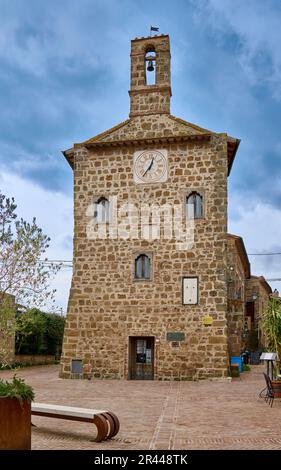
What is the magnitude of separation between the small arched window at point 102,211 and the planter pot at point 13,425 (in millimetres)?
14598

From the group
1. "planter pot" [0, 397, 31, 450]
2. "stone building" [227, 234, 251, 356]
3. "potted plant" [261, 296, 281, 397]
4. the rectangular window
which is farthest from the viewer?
"stone building" [227, 234, 251, 356]

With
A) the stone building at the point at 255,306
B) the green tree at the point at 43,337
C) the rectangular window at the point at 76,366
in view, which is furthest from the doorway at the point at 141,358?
the stone building at the point at 255,306

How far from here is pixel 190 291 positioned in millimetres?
20500

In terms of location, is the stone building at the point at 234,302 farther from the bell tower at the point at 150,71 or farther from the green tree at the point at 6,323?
the green tree at the point at 6,323

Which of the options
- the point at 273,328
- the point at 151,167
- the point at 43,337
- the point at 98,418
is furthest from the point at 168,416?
the point at 43,337

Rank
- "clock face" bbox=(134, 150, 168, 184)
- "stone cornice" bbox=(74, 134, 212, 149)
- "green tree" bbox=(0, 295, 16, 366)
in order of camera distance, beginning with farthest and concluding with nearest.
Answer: "clock face" bbox=(134, 150, 168, 184) < "stone cornice" bbox=(74, 134, 212, 149) < "green tree" bbox=(0, 295, 16, 366)

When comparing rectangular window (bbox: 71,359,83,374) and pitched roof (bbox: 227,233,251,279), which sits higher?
pitched roof (bbox: 227,233,251,279)

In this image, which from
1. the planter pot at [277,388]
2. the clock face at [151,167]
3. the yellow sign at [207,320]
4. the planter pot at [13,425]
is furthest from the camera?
the clock face at [151,167]

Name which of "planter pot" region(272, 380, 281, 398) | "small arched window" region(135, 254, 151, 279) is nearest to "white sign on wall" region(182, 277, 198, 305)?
"small arched window" region(135, 254, 151, 279)

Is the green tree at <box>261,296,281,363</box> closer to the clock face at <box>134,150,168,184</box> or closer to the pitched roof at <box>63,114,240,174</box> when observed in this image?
the clock face at <box>134,150,168,184</box>

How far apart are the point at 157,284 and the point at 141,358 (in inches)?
113

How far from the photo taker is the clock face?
2147 cm

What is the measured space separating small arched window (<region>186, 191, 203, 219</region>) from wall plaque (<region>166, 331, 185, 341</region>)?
14.2 ft

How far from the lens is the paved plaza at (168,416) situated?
8.50 m
